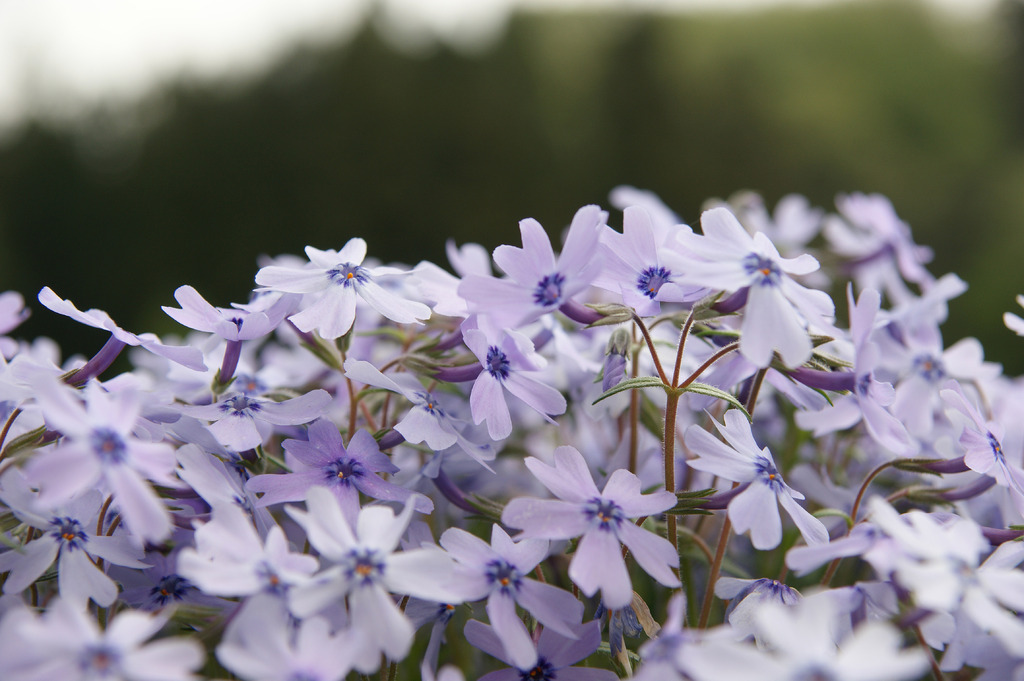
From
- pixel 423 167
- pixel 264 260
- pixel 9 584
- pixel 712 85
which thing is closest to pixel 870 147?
pixel 712 85

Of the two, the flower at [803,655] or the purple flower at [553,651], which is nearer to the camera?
the flower at [803,655]

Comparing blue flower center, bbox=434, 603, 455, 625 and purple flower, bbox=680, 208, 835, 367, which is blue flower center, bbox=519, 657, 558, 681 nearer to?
blue flower center, bbox=434, 603, 455, 625

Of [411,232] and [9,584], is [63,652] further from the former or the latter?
[411,232]

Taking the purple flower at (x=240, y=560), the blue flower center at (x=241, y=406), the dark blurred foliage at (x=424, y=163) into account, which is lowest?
the dark blurred foliage at (x=424, y=163)

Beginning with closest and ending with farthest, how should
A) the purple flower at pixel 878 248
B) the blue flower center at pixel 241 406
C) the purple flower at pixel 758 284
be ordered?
the purple flower at pixel 758 284 < the blue flower center at pixel 241 406 < the purple flower at pixel 878 248

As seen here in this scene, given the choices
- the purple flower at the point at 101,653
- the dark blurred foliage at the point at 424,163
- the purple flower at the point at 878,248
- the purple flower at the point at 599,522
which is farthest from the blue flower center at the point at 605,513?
the dark blurred foliage at the point at 424,163

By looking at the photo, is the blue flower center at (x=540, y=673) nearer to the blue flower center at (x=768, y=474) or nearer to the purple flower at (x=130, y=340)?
the blue flower center at (x=768, y=474)
